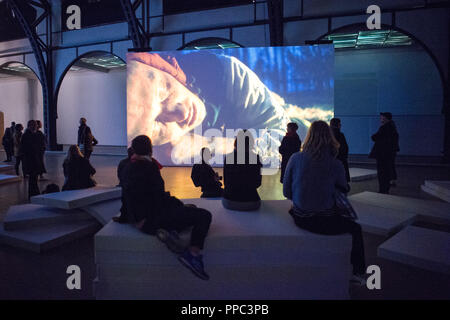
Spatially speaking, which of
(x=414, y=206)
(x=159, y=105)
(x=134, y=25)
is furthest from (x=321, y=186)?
Answer: (x=134, y=25)

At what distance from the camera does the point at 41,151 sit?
666 centimetres

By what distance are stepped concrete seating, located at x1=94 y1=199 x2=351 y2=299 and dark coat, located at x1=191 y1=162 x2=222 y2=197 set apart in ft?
6.82

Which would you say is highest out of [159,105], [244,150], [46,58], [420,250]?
[46,58]

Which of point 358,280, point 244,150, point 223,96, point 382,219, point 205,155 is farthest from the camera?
point 223,96

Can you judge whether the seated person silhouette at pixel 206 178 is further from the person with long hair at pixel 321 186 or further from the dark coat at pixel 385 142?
the dark coat at pixel 385 142

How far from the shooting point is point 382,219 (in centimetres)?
414

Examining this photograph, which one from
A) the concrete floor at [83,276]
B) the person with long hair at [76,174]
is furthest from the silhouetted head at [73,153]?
the concrete floor at [83,276]

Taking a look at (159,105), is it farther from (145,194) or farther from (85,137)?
(145,194)

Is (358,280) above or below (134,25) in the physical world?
below

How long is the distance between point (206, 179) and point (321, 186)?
7.55 feet

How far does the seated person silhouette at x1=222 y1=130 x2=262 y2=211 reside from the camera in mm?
2848

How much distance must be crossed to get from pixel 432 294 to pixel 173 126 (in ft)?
29.7

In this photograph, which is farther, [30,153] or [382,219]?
[30,153]
